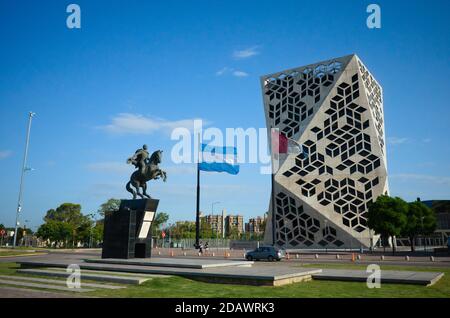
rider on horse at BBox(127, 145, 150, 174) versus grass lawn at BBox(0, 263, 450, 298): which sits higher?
rider on horse at BBox(127, 145, 150, 174)

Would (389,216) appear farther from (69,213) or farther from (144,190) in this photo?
(69,213)

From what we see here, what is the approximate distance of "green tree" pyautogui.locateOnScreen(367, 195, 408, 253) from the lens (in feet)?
153

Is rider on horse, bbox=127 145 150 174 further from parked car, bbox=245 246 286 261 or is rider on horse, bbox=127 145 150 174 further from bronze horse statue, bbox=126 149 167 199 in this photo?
parked car, bbox=245 246 286 261

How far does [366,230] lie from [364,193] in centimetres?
614

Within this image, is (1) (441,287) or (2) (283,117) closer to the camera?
(1) (441,287)

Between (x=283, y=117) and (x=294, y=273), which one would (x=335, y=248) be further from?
(x=294, y=273)

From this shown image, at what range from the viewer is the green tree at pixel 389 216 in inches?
1841

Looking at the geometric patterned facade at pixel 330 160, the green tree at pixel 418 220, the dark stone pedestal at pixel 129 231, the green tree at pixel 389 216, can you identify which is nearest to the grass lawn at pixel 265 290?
the dark stone pedestal at pixel 129 231

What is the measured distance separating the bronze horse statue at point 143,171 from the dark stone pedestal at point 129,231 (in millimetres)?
932

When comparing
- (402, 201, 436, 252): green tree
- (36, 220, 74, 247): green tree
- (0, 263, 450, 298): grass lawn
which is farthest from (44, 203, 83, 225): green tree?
(0, 263, 450, 298): grass lawn

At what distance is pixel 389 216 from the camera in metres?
47.0

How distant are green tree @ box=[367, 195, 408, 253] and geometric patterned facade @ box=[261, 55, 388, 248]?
11.9 meters

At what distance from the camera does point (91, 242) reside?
8112 cm
